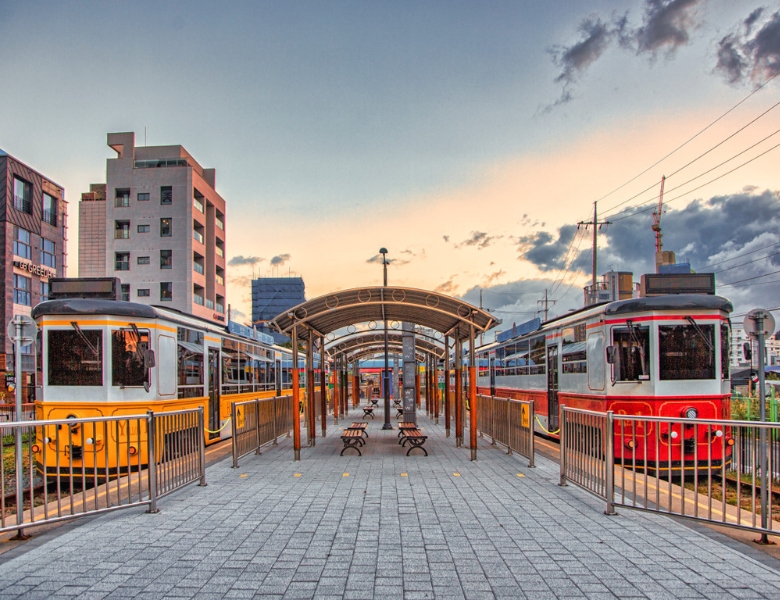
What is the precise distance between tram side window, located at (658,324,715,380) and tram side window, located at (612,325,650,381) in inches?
9.4

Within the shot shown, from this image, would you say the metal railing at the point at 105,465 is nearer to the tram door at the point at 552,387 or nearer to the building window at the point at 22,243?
the tram door at the point at 552,387

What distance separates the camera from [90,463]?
9.95 metres

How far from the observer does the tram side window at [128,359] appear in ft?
33.5

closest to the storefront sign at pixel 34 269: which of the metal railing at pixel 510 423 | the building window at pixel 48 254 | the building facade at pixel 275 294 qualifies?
the building window at pixel 48 254

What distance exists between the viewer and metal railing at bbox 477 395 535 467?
34.5 feet

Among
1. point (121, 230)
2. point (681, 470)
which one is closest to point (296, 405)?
point (681, 470)

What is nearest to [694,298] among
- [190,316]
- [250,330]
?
[190,316]

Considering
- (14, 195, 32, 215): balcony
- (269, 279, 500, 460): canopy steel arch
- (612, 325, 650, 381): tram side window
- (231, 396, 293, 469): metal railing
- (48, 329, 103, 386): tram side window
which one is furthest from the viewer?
(14, 195, 32, 215): balcony

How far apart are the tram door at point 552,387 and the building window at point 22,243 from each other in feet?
150

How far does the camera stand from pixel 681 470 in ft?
20.4

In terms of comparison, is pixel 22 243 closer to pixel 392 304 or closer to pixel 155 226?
pixel 155 226

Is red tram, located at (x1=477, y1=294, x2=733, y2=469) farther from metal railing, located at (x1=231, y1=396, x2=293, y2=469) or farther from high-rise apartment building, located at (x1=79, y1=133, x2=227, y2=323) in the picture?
high-rise apartment building, located at (x1=79, y1=133, x2=227, y2=323)

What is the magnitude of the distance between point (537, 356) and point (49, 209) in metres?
50.6

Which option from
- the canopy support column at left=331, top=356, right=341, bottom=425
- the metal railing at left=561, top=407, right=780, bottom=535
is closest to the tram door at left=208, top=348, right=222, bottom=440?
the canopy support column at left=331, top=356, right=341, bottom=425
